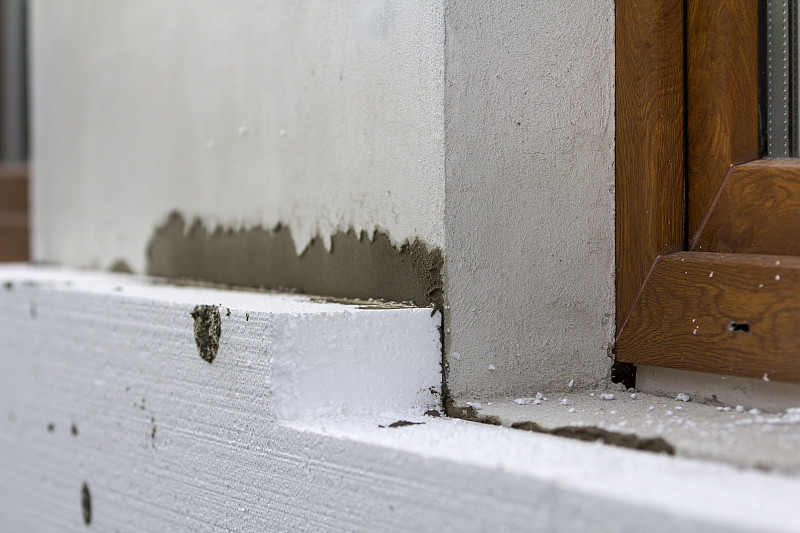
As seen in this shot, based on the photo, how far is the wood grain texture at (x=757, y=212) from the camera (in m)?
1.17

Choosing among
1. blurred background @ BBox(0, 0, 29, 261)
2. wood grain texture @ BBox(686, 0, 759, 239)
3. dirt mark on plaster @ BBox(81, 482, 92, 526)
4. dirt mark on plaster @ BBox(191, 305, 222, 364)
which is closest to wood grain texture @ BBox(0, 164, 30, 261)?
blurred background @ BBox(0, 0, 29, 261)

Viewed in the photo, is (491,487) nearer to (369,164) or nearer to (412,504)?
(412,504)

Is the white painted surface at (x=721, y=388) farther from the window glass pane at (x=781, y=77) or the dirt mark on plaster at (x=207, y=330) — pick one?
the dirt mark on plaster at (x=207, y=330)

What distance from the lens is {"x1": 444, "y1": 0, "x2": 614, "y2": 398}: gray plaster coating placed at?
1273 mm

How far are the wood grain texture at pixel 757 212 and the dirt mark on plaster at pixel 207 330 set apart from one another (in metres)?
0.76

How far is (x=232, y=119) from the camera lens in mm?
1758

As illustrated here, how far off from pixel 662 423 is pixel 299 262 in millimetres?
752

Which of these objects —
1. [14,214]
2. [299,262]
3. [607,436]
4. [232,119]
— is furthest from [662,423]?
[14,214]

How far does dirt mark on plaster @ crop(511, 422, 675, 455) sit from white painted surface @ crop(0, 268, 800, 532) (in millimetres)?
28

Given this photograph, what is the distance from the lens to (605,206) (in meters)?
1.38

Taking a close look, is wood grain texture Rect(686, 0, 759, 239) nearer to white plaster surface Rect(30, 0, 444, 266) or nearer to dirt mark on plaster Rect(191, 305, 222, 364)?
white plaster surface Rect(30, 0, 444, 266)

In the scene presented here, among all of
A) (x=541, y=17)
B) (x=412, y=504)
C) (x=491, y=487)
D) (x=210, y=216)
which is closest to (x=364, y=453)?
(x=412, y=504)

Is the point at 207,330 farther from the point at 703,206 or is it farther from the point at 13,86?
the point at 13,86

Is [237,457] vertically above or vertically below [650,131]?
below
